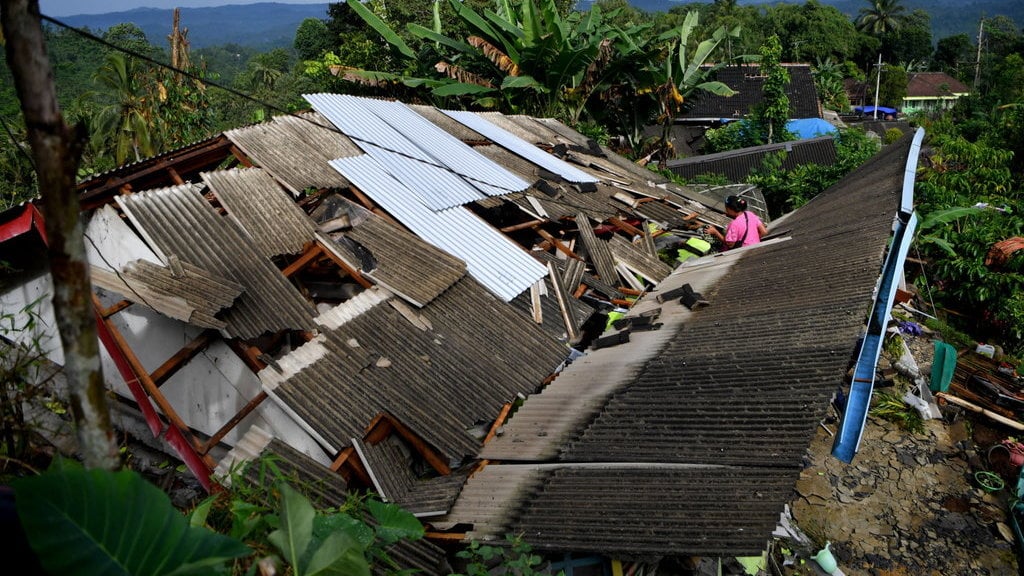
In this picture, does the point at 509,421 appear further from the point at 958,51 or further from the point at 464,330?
the point at 958,51

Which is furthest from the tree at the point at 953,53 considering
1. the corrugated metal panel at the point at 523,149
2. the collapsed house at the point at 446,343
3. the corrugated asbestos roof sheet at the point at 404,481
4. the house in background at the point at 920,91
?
the corrugated asbestos roof sheet at the point at 404,481

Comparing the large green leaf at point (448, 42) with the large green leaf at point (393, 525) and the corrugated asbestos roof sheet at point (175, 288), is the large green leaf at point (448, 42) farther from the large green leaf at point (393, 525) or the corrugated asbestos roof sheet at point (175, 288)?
the large green leaf at point (393, 525)

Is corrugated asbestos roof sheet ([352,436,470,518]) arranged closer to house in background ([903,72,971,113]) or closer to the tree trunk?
the tree trunk

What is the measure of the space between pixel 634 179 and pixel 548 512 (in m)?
8.39

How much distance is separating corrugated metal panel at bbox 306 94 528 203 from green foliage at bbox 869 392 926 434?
4925mm

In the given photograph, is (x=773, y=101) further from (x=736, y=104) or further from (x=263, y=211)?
(x=263, y=211)

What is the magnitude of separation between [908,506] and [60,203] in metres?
6.86

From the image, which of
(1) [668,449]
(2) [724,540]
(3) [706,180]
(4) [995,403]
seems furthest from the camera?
(3) [706,180]

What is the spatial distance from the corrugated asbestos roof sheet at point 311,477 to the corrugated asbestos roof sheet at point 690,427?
268 millimetres

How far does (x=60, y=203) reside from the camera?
5.97ft

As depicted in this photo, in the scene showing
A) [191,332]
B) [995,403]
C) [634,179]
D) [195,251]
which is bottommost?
[995,403]

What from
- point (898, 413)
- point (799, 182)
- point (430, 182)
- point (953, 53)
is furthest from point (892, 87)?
point (430, 182)

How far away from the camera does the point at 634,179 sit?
11.0 m

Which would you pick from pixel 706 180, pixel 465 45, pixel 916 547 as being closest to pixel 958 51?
pixel 706 180
